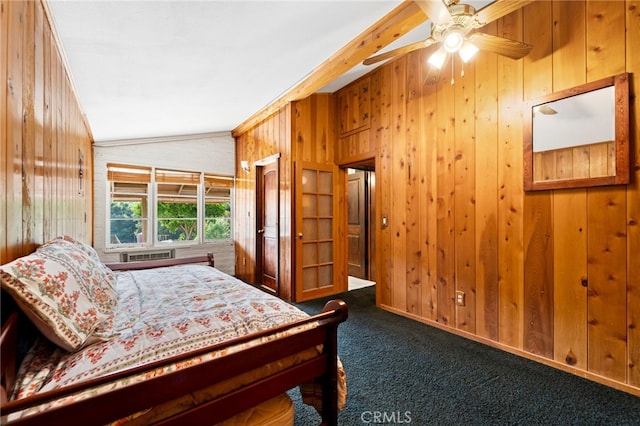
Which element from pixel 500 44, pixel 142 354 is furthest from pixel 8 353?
pixel 500 44

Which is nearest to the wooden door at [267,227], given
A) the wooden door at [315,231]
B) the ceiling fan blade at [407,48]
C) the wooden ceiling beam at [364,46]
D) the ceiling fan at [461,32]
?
the wooden door at [315,231]

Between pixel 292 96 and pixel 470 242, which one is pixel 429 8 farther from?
pixel 292 96

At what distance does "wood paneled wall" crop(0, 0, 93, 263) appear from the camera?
1047 millimetres

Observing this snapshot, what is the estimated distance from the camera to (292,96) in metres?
3.50

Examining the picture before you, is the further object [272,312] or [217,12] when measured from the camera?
→ [217,12]

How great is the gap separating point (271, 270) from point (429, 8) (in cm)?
367

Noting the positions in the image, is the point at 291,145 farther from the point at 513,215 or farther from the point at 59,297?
the point at 59,297

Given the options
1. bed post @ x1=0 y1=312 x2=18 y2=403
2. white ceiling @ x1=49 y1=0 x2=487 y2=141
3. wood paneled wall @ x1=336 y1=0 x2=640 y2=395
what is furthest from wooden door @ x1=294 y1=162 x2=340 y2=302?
bed post @ x1=0 y1=312 x2=18 y2=403

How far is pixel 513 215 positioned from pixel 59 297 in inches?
115

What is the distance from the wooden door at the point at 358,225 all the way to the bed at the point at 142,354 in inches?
140

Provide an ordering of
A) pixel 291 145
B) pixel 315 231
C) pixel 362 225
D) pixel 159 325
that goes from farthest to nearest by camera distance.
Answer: pixel 362 225, pixel 315 231, pixel 291 145, pixel 159 325

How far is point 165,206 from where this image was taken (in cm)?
469

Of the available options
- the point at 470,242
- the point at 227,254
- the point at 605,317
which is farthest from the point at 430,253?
the point at 227,254

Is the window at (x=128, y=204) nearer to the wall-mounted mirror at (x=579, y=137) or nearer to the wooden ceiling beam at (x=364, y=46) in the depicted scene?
the wooden ceiling beam at (x=364, y=46)
